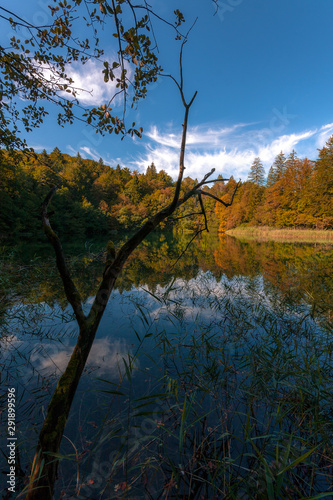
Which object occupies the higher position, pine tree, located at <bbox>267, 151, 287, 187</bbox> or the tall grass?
pine tree, located at <bbox>267, 151, 287, 187</bbox>

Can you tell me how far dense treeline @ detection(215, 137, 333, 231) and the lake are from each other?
3184cm

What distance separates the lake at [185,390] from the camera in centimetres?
152

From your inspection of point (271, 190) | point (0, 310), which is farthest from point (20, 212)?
point (271, 190)

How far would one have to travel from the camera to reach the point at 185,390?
8.41 feet

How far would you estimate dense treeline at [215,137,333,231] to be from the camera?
29.7m

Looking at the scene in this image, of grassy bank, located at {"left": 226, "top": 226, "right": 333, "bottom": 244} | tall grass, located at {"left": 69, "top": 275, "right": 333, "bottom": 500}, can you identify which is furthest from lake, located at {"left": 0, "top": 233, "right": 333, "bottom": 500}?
grassy bank, located at {"left": 226, "top": 226, "right": 333, "bottom": 244}

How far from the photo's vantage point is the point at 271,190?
37.0 meters

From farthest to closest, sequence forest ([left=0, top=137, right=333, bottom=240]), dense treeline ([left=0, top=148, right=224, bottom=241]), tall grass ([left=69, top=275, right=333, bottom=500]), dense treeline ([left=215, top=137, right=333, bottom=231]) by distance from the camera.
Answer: dense treeline ([left=215, top=137, right=333, bottom=231]) < forest ([left=0, top=137, right=333, bottom=240]) < dense treeline ([left=0, top=148, right=224, bottom=241]) < tall grass ([left=69, top=275, right=333, bottom=500])

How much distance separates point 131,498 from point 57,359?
244 cm

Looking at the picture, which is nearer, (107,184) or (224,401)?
(224,401)

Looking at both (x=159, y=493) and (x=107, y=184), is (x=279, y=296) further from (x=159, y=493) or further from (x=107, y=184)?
(x=107, y=184)

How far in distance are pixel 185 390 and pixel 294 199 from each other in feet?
135

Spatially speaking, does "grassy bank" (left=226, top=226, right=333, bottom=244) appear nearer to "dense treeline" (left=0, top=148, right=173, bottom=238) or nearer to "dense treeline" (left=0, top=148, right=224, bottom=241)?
"dense treeline" (left=0, top=148, right=224, bottom=241)

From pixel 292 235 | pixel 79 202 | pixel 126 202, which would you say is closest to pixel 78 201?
pixel 79 202
